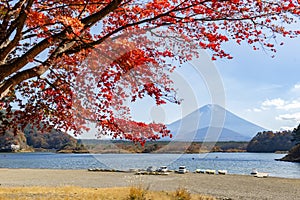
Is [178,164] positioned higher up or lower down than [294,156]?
lower down

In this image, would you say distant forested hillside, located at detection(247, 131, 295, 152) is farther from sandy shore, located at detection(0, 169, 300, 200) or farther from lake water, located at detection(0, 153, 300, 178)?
sandy shore, located at detection(0, 169, 300, 200)

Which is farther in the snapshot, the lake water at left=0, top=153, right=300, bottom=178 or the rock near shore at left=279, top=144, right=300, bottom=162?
the rock near shore at left=279, top=144, right=300, bottom=162

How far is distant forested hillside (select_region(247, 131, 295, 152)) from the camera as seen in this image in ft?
315

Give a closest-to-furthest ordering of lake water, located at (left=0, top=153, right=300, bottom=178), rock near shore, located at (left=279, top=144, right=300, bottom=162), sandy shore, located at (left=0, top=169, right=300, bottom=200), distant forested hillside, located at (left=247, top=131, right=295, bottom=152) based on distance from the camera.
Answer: sandy shore, located at (left=0, top=169, right=300, bottom=200)
lake water, located at (left=0, top=153, right=300, bottom=178)
rock near shore, located at (left=279, top=144, right=300, bottom=162)
distant forested hillside, located at (left=247, top=131, right=295, bottom=152)

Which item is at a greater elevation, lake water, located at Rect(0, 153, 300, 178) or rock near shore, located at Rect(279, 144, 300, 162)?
rock near shore, located at Rect(279, 144, 300, 162)

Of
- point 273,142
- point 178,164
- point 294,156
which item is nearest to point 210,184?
point 178,164

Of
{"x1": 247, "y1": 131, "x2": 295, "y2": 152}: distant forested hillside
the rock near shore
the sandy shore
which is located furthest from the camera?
{"x1": 247, "y1": 131, "x2": 295, "y2": 152}: distant forested hillside

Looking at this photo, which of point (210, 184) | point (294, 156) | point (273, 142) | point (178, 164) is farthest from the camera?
point (273, 142)

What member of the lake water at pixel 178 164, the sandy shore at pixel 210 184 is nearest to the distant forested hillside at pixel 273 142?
the lake water at pixel 178 164

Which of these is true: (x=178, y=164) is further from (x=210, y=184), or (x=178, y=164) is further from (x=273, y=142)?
(x=273, y=142)

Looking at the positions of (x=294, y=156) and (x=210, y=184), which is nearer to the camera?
(x=210, y=184)

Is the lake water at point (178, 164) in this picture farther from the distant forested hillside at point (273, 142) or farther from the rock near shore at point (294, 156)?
the distant forested hillside at point (273, 142)

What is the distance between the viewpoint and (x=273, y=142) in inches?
3932

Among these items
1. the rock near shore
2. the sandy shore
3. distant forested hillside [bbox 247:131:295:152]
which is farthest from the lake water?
distant forested hillside [bbox 247:131:295:152]
